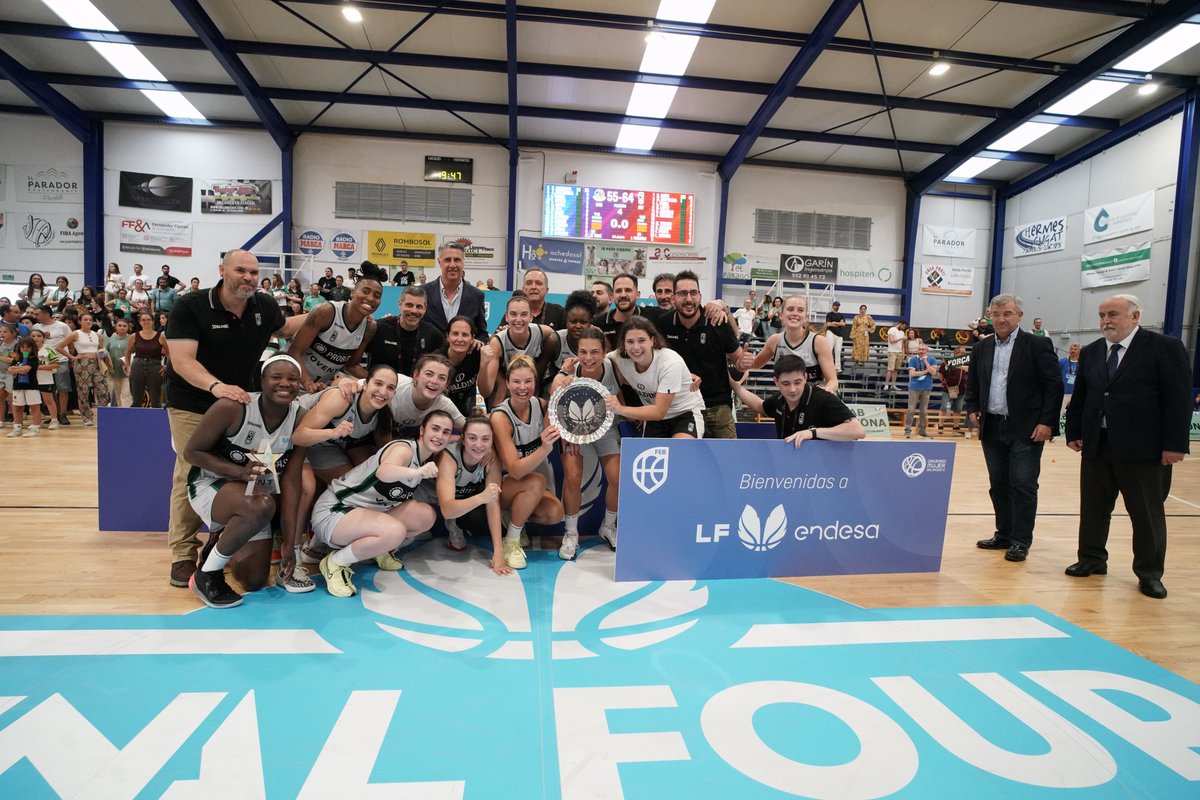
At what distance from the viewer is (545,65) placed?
11875 mm

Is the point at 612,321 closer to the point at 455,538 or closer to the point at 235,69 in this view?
the point at 455,538

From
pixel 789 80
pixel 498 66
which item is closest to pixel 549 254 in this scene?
pixel 498 66

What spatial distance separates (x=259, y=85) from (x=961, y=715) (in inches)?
621

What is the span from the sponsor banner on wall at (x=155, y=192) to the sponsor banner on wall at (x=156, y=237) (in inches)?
15.0

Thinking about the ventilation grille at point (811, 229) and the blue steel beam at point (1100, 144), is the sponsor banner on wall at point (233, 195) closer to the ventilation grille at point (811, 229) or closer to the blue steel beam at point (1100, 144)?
the ventilation grille at point (811, 229)

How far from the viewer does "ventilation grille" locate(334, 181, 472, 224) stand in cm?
1462

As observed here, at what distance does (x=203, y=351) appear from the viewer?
3.22 meters

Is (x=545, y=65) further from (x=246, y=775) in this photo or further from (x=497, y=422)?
(x=246, y=775)

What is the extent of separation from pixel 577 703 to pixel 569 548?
1.63 m

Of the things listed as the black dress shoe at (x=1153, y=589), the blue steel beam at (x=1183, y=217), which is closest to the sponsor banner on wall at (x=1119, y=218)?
the blue steel beam at (x=1183, y=217)

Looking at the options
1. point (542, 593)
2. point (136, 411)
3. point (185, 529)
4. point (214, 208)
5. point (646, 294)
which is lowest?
point (542, 593)

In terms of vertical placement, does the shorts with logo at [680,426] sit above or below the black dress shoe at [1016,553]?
above

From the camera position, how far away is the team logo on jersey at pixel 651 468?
328 cm

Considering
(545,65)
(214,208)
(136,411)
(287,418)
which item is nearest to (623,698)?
(287,418)
